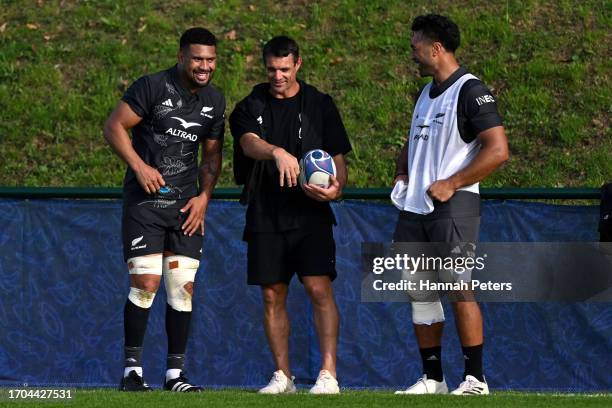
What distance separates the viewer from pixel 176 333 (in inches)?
320

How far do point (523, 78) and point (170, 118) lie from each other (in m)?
7.08

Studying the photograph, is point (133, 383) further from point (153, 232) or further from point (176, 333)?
point (153, 232)

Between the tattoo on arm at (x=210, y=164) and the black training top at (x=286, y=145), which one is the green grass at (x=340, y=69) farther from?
the black training top at (x=286, y=145)

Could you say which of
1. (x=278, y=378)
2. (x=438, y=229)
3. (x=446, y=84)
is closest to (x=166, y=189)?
(x=278, y=378)

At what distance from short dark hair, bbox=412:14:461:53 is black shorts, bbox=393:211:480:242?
1076mm

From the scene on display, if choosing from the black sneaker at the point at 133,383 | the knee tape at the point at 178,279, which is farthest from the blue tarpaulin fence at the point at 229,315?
the black sneaker at the point at 133,383

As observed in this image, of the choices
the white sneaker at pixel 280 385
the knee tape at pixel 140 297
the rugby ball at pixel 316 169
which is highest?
the rugby ball at pixel 316 169

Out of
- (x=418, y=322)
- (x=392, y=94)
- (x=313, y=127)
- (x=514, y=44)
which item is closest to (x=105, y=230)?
(x=313, y=127)

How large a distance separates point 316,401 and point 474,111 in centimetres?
195

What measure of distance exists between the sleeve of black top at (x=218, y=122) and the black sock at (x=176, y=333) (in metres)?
1.18

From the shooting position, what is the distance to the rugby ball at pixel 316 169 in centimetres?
777

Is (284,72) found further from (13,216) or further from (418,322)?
(13,216)

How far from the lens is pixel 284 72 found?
8000 millimetres

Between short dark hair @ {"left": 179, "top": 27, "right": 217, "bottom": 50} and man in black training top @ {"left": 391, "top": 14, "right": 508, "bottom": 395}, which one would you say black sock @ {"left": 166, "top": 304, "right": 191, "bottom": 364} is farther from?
short dark hair @ {"left": 179, "top": 27, "right": 217, "bottom": 50}
